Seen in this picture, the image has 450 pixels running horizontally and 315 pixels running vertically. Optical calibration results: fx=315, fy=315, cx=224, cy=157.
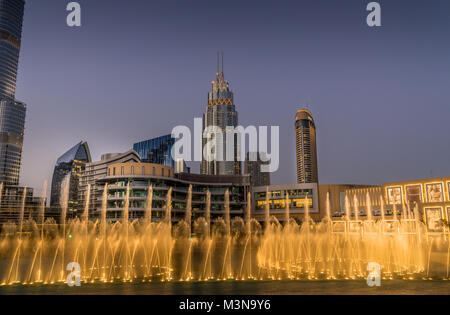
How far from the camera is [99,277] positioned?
56.9 ft

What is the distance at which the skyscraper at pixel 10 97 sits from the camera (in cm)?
14662

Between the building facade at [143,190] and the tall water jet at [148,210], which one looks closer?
the tall water jet at [148,210]

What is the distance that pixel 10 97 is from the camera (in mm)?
168000

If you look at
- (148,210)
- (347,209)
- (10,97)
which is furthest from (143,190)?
(10,97)

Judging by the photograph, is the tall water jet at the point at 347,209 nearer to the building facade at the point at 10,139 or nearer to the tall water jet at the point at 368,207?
the tall water jet at the point at 368,207

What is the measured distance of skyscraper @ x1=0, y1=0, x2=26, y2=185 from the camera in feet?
481

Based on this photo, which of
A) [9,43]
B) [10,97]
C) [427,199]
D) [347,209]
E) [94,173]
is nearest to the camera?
[427,199]

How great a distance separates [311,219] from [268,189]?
1483 centimetres

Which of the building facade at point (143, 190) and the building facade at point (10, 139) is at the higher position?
the building facade at point (10, 139)

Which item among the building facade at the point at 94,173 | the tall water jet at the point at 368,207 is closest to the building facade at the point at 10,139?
the building facade at the point at 94,173

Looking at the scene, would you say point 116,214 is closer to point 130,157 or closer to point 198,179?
point 198,179

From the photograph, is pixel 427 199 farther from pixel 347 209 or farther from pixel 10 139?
pixel 10 139

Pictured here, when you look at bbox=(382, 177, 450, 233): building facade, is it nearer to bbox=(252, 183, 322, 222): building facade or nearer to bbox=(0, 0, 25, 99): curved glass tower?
bbox=(252, 183, 322, 222): building facade
